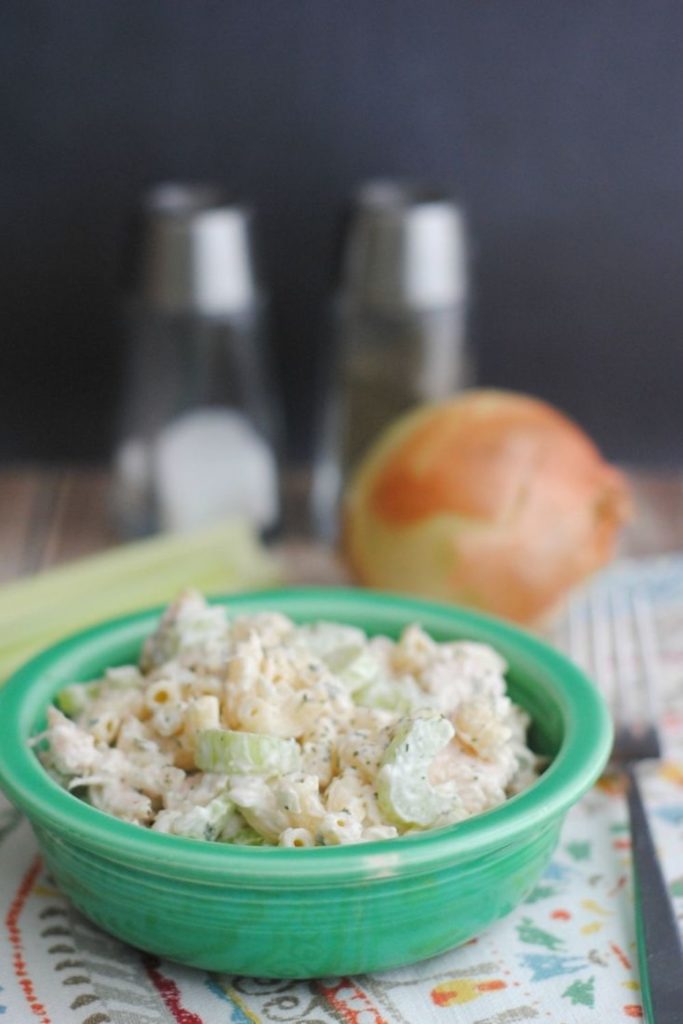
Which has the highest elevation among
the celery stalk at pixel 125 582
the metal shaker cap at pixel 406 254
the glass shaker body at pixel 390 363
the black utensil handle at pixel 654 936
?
the metal shaker cap at pixel 406 254

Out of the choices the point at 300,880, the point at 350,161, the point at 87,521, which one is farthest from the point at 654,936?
the point at 350,161

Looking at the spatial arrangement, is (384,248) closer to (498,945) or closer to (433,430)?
(433,430)

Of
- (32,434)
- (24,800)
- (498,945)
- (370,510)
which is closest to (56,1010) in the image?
(24,800)

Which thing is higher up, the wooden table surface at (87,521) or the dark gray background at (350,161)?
the dark gray background at (350,161)

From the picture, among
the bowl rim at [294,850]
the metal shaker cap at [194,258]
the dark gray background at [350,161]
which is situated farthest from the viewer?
the dark gray background at [350,161]

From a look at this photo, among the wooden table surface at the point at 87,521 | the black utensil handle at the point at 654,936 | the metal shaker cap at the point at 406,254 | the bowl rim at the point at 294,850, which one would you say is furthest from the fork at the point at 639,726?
the metal shaker cap at the point at 406,254

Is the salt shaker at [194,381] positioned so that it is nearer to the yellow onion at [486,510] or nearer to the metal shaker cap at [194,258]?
the metal shaker cap at [194,258]
